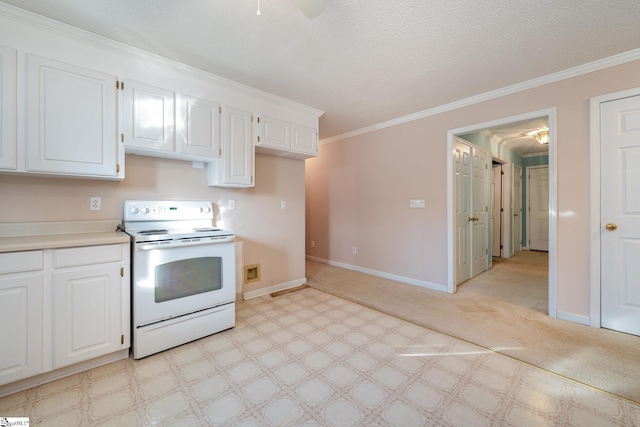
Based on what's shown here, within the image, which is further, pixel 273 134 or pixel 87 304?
pixel 273 134

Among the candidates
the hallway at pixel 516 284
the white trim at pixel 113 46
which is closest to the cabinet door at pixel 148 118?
the white trim at pixel 113 46

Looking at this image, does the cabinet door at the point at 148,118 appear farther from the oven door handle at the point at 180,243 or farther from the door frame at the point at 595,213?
the door frame at the point at 595,213

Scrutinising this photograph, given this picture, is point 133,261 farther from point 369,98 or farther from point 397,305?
point 369,98

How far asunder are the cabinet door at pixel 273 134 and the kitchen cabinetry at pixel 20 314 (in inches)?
82.0

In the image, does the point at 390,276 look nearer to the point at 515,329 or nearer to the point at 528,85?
the point at 515,329

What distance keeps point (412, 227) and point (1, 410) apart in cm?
403

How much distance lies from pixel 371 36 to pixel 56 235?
286 cm

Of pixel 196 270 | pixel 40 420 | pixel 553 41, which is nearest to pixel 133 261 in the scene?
pixel 196 270

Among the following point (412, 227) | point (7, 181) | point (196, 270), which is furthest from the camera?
point (412, 227)

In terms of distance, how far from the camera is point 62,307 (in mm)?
1675

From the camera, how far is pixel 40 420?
138cm

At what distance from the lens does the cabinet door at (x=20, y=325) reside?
4.96ft

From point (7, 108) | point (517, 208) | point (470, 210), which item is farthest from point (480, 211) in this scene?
point (7, 108)

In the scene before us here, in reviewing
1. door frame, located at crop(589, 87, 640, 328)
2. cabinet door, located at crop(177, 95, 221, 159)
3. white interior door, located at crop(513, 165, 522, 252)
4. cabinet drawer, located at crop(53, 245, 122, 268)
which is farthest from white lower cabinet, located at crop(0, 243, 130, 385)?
white interior door, located at crop(513, 165, 522, 252)
